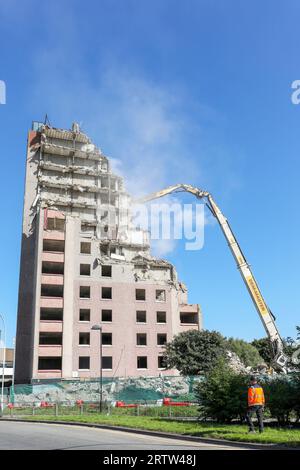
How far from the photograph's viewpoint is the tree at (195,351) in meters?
53.2

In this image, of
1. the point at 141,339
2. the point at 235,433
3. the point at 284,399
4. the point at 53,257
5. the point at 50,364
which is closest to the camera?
the point at 235,433

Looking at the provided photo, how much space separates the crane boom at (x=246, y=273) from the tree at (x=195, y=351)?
69.2 feet

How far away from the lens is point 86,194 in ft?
256

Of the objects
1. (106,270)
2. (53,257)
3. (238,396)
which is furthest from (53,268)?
(238,396)

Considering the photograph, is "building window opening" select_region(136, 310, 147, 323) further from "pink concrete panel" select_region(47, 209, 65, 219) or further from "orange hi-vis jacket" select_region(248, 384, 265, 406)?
"orange hi-vis jacket" select_region(248, 384, 265, 406)

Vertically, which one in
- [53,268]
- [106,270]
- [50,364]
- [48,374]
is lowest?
[48,374]

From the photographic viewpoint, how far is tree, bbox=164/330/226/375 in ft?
175

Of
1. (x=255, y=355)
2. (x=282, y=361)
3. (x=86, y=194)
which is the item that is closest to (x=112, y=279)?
(x=86, y=194)

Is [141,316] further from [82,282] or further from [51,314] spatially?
[51,314]

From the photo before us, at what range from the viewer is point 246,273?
3388 centimetres

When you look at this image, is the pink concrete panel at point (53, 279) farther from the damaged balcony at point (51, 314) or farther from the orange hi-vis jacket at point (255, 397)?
the orange hi-vis jacket at point (255, 397)

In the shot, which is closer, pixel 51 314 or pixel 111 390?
pixel 111 390

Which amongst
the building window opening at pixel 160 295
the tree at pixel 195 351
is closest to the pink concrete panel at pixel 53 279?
the building window opening at pixel 160 295

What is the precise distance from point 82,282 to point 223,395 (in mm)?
46356
